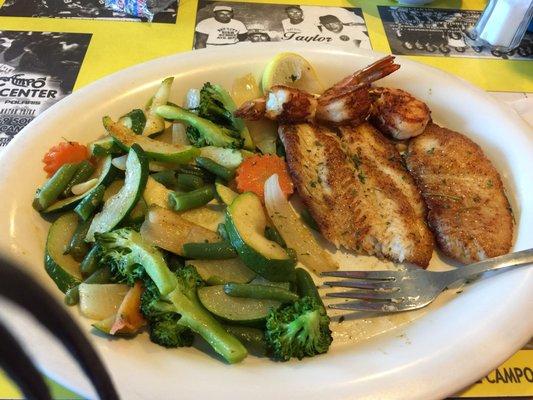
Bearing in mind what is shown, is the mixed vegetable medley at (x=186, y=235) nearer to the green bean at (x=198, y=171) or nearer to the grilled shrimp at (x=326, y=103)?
the green bean at (x=198, y=171)

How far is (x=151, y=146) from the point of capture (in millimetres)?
2127

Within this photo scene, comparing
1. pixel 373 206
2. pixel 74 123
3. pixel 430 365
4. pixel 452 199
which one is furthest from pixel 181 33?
pixel 430 365

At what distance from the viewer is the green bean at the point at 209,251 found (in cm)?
181

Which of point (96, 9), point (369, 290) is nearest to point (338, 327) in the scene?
point (369, 290)

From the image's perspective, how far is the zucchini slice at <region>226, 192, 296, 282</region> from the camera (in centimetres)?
174

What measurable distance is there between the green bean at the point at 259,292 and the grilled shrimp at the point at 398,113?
118cm

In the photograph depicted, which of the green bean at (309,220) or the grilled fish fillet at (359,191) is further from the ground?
the grilled fish fillet at (359,191)

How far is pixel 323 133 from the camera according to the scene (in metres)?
2.37

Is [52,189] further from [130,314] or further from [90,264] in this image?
[130,314]

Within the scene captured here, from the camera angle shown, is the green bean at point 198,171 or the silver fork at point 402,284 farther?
the green bean at point 198,171

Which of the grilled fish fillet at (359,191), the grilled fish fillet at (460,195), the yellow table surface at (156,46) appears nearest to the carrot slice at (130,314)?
the grilled fish fillet at (359,191)

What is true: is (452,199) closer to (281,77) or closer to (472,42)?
(281,77)

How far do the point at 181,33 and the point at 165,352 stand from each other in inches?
93.9

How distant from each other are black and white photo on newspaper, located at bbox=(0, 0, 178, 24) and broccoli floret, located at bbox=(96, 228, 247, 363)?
2194mm
